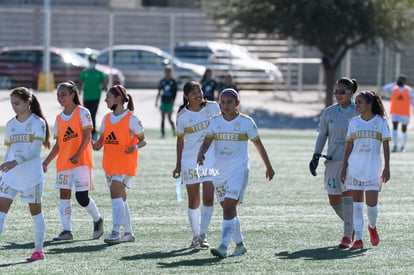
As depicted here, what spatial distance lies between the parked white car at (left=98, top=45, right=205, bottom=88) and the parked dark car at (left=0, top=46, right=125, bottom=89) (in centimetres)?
126

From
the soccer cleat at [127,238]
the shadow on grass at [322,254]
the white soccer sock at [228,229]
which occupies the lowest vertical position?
the shadow on grass at [322,254]

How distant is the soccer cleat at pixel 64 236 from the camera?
11.4 m

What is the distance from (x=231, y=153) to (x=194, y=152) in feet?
2.74

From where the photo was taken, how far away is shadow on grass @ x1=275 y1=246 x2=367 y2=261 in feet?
34.2

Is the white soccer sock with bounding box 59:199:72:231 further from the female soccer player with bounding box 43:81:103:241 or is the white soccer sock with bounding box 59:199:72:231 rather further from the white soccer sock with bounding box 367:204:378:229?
the white soccer sock with bounding box 367:204:378:229

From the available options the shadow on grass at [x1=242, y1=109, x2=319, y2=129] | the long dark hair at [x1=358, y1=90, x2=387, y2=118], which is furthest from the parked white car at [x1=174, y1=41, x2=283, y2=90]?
the long dark hair at [x1=358, y1=90, x2=387, y2=118]

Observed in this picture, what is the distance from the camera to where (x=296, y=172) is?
62.5ft

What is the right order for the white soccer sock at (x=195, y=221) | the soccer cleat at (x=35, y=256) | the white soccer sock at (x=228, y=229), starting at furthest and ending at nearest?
1. the white soccer sock at (x=195, y=221)
2. the white soccer sock at (x=228, y=229)
3. the soccer cleat at (x=35, y=256)

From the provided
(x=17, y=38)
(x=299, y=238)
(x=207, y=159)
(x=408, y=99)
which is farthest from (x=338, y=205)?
(x=17, y=38)

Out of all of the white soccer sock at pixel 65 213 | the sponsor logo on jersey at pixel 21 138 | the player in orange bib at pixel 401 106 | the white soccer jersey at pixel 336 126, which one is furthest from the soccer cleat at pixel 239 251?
the player in orange bib at pixel 401 106

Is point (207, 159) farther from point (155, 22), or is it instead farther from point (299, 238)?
point (155, 22)

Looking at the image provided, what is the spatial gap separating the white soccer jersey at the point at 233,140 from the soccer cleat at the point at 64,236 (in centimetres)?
205

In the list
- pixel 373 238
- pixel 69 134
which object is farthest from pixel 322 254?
pixel 69 134

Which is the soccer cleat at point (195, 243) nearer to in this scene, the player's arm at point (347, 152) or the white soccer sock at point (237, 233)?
the white soccer sock at point (237, 233)
